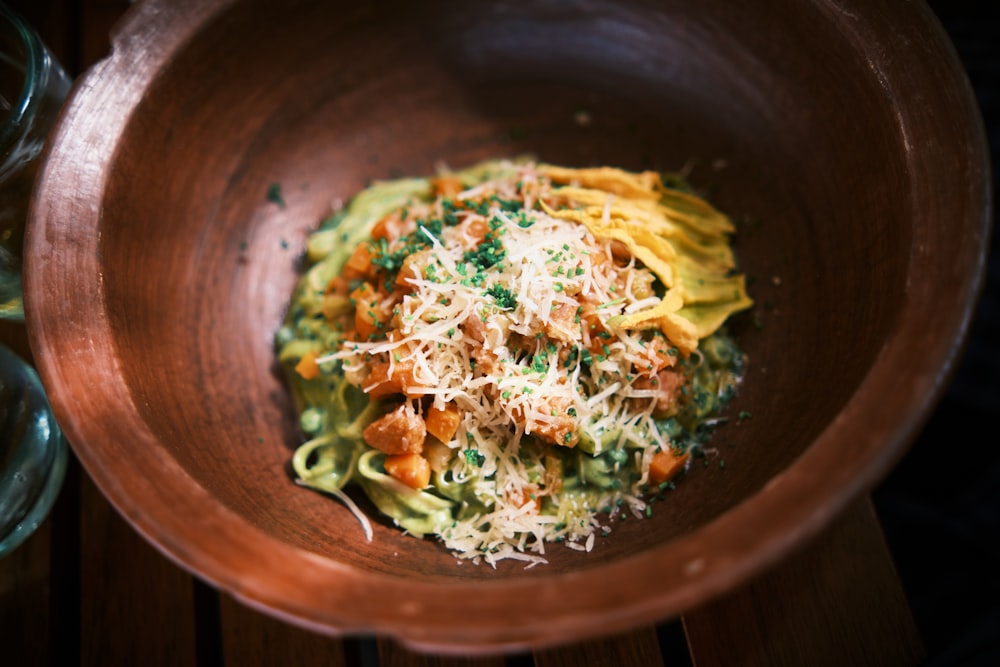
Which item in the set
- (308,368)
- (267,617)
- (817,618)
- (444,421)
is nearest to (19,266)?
(308,368)

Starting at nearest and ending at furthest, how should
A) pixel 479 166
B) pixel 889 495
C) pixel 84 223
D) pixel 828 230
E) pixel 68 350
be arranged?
pixel 68 350 → pixel 84 223 → pixel 828 230 → pixel 479 166 → pixel 889 495

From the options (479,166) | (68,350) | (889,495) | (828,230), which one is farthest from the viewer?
(889,495)

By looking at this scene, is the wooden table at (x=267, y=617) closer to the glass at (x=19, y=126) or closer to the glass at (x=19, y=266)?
the glass at (x=19, y=266)

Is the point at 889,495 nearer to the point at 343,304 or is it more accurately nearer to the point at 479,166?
the point at 479,166

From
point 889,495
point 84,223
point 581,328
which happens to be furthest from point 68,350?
point 889,495

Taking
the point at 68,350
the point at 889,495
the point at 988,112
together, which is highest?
the point at 68,350

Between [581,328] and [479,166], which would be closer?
[581,328]
